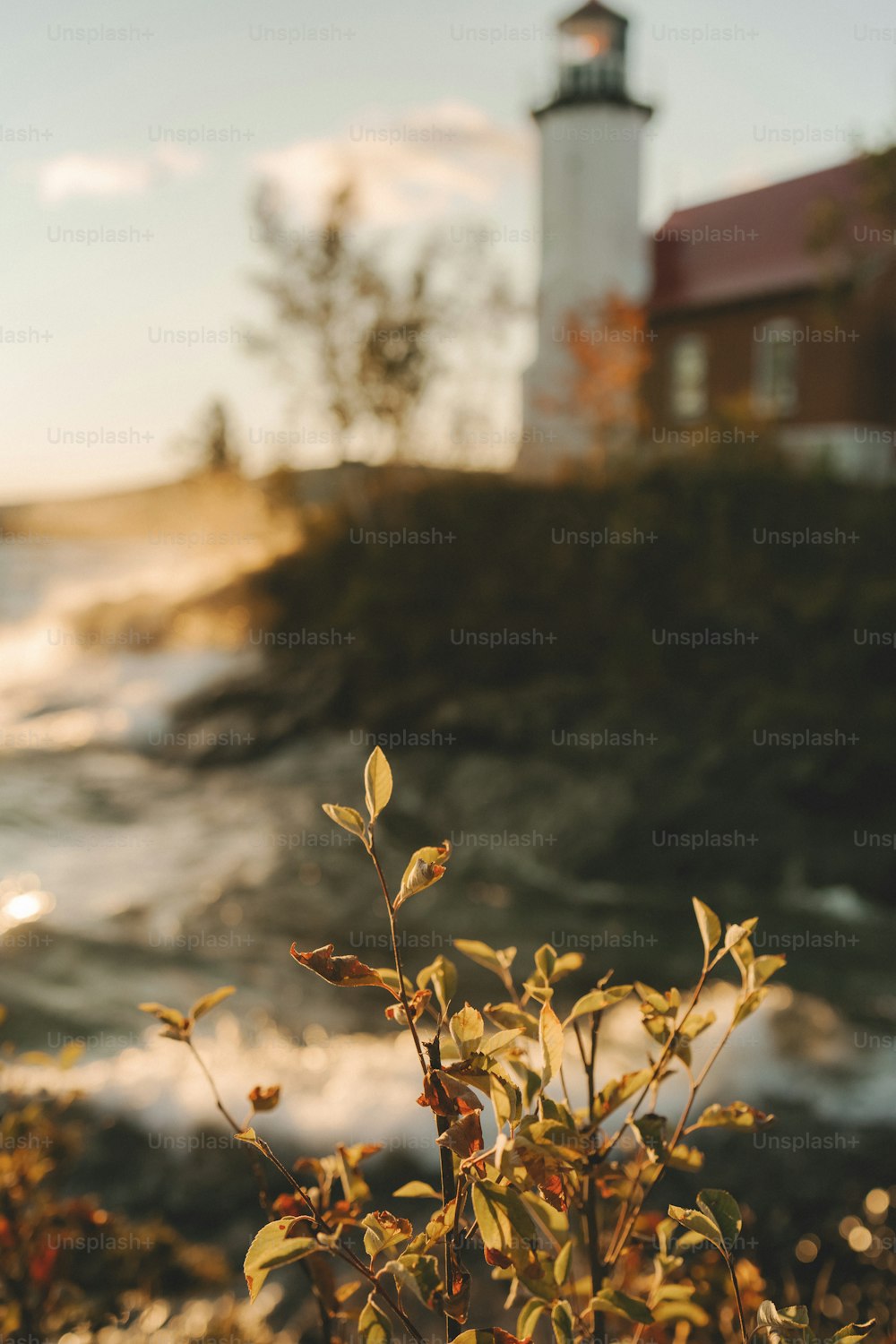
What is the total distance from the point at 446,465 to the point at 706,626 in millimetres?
8960

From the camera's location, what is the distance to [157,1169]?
472cm

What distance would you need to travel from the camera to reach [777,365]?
25297 mm

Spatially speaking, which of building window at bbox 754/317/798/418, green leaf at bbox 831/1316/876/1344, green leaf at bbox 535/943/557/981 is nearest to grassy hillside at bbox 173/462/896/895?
building window at bbox 754/317/798/418

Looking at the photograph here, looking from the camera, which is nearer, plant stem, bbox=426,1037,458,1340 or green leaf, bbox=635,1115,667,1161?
plant stem, bbox=426,1037,458,1340

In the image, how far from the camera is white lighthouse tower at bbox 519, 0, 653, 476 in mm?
27125

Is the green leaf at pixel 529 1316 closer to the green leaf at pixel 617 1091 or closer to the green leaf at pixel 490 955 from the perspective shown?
the green leaf at pixel 617 1091

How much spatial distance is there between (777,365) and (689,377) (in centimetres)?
270

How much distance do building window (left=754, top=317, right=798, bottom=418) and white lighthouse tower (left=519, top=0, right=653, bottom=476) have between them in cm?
392

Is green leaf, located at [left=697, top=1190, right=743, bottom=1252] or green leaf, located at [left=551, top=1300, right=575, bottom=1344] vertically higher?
green leaf, located at [left=697, top=1190, right=743, bottom=1252]

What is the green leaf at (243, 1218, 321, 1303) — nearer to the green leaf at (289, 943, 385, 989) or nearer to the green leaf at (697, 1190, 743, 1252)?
the green leaf at (289, 943, 385, 989)

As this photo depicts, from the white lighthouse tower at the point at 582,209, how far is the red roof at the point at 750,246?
1189 millimetres

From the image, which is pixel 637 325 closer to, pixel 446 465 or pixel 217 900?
pixel 446 465

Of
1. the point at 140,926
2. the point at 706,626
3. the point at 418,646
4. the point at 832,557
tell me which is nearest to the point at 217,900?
the point at 140,926

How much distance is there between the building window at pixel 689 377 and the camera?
26891 mm
